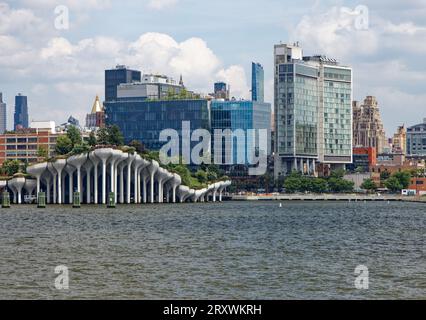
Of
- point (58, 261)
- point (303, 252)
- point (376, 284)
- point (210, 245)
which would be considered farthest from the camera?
point (210, 245)

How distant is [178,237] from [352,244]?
1829cm

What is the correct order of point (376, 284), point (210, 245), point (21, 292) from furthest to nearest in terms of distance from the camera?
1. point (210, 245)
2. point (376, 284)
3. point (21, 292)

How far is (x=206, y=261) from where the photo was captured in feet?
259

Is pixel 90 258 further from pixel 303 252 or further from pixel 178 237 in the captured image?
pixel 178 237

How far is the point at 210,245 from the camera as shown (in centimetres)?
9575

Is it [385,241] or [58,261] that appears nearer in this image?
[58,261]

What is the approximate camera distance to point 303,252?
293 ft

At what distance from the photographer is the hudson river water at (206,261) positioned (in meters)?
61.1

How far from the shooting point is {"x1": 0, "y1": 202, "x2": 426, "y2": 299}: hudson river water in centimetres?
6109
